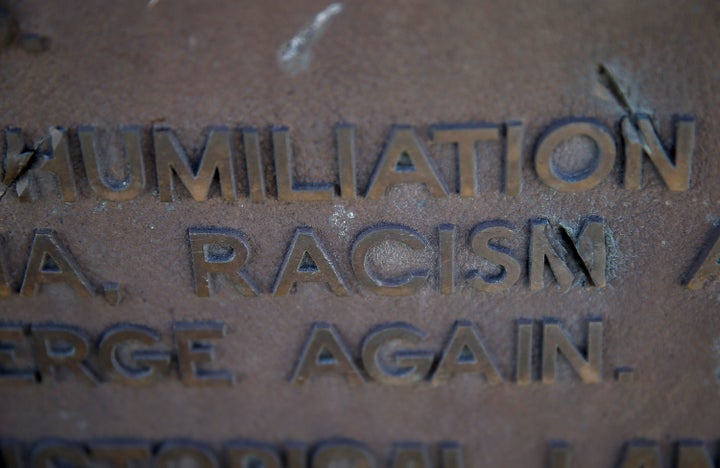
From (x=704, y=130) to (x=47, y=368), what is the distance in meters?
1.34

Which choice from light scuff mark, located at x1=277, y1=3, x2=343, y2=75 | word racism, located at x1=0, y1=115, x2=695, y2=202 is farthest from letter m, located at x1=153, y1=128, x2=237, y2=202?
light scuff mark, located at x1=277, y1=3, x2=343, y2=75

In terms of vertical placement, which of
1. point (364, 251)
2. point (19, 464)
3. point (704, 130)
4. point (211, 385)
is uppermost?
point (704, 130)

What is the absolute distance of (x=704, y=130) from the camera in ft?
3.78

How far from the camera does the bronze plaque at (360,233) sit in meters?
1.15

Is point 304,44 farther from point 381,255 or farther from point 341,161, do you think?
point 381,255

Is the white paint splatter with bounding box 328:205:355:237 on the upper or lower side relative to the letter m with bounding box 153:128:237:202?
lower

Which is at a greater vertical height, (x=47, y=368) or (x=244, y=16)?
(x=244, y=16)

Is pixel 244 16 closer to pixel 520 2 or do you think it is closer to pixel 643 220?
pixel 520 2

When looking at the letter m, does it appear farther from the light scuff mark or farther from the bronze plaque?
the light scuff mark

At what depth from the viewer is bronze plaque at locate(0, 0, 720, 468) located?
115 centimetres

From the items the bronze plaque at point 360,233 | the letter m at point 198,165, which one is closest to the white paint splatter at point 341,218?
the bronze plaque at point 360,233

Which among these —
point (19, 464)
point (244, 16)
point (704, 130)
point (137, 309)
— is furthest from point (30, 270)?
point (704, 130)

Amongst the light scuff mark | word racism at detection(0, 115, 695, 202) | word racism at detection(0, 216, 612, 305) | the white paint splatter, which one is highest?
the light scuff mark

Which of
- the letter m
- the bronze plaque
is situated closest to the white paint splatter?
the bronze plaque
